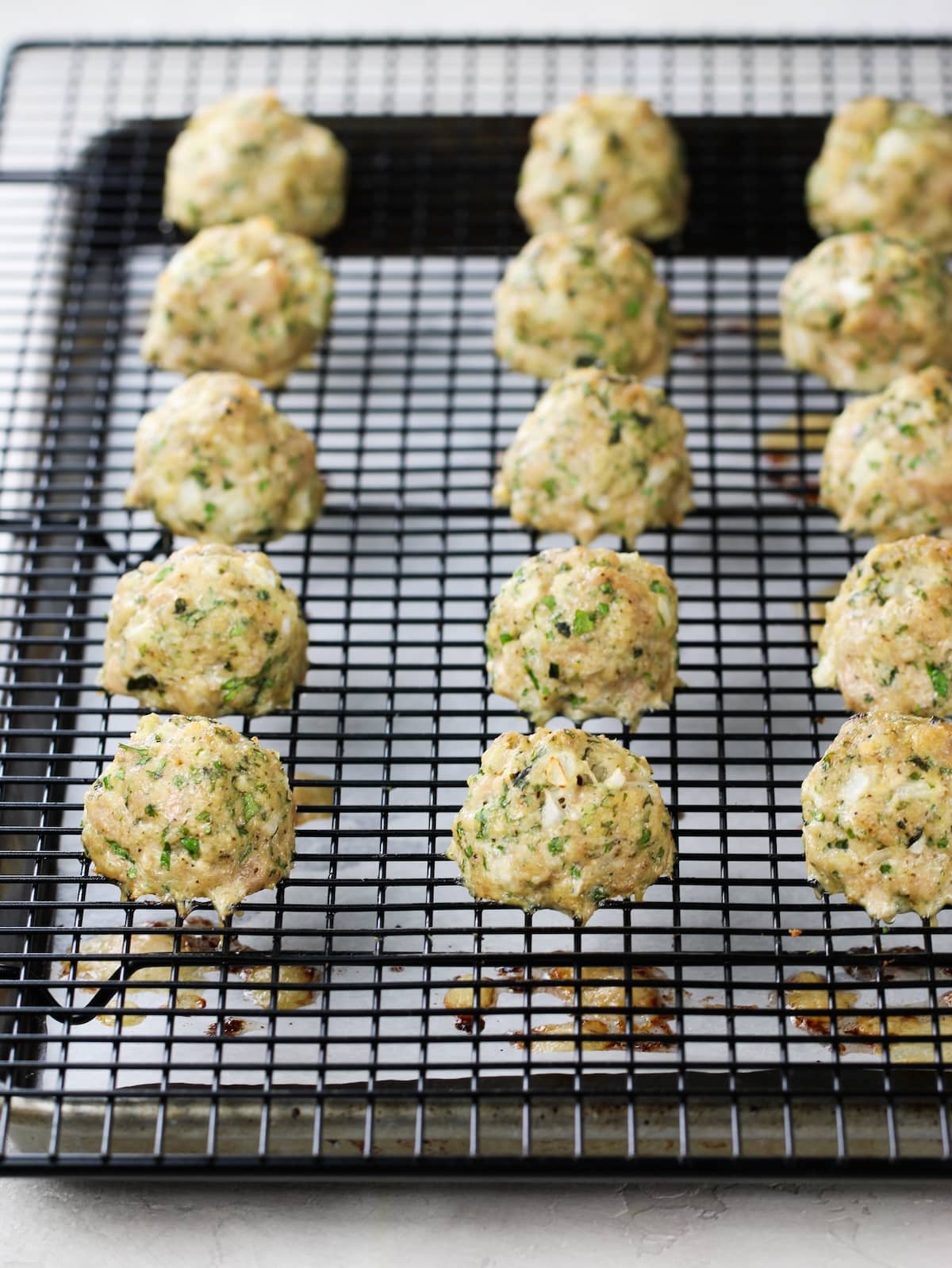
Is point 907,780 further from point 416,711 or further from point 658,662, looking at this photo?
point 416,711

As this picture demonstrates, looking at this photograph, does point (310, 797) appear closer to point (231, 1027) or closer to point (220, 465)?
point (231, 1027)

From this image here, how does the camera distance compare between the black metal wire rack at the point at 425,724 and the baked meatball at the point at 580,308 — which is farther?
the baked meatball at the point at 580,308

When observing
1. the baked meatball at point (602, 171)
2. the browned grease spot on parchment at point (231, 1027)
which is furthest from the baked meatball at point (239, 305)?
the browned grease spot on parchment at point (231, 1027)

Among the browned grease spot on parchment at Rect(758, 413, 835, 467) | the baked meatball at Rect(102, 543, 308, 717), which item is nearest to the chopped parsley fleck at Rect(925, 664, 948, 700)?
the browned grease spot on parchment at Rect(758, 413, 835, 467)

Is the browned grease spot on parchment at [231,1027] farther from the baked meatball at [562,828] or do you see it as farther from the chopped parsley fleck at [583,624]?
the chopped parsley fleck at [583,624]

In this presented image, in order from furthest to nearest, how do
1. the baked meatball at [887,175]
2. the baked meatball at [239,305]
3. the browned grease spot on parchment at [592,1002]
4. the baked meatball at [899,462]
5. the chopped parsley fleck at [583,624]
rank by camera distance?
1. the baked meatball at [887,175]
2. the baked meatball at [239,305]
3. the baked meatball at [899,462]
4. the chopped parsley fleck at [583,624]
5. the browned grease spot on parchment at [592,1002]

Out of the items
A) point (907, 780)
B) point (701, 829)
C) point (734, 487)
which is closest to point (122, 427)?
point (734, 487)
